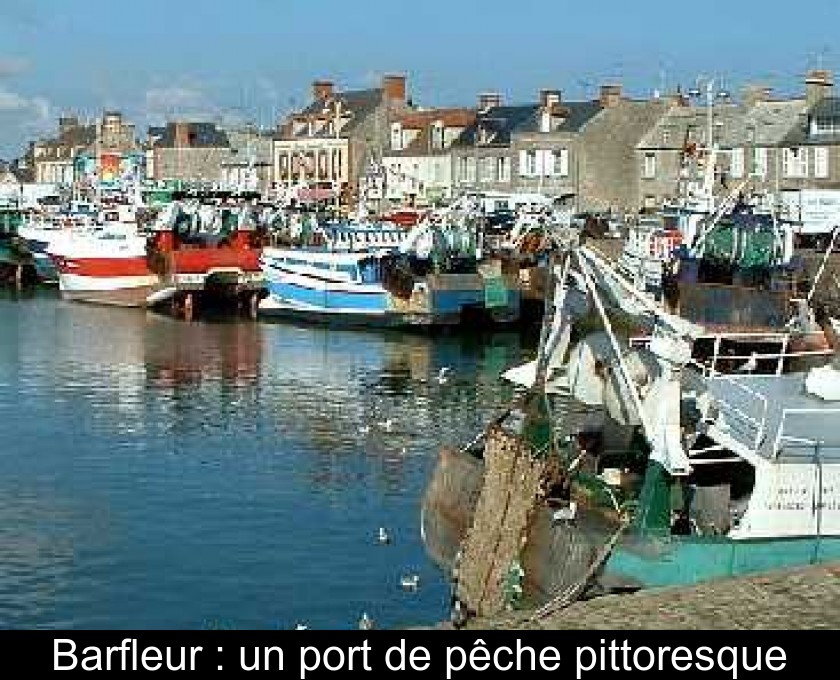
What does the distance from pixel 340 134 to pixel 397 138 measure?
370cm

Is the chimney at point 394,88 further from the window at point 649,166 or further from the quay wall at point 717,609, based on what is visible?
the quay wall at point 717,609

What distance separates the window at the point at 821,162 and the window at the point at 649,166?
11388 mm

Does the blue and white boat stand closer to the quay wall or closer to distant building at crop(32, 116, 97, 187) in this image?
the quay wall

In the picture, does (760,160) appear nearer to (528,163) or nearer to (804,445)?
(528,163)

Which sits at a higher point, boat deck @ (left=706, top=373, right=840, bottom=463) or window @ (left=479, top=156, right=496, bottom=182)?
window @ (left=479, top=156, right=496, bottom=182)

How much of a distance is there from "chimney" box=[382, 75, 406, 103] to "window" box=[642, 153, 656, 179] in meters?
21.4

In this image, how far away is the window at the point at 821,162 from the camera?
75.3m

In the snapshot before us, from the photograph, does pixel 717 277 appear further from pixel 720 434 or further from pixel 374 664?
pixel 374 664

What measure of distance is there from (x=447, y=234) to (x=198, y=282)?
38.5ft

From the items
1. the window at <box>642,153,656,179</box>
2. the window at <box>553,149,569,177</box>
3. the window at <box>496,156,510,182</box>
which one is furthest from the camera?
the window at <box>496,156,510,182</box>

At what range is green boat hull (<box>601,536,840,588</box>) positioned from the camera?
17312 mm

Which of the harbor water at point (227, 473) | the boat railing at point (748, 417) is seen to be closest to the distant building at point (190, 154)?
the harbor water at point (227, 473)

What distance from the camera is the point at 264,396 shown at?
41125 millimetres

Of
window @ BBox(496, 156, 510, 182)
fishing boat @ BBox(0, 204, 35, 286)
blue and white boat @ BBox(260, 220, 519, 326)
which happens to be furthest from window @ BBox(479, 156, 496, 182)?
blue and white boat @ BBox(260, 220, 519, 326)
